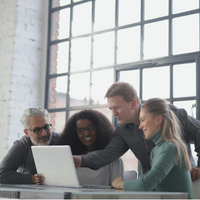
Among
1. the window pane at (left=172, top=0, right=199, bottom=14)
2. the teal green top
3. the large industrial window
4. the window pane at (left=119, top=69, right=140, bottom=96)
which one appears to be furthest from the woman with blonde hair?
the window pane at (left=172, top=0, right=199, bottom=14)

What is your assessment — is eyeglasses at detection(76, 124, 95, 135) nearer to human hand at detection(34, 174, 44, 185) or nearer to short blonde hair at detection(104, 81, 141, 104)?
short blonde hair at detection(104, 81, 141, 104)

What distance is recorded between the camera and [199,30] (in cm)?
321

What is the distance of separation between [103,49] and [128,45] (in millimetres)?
379

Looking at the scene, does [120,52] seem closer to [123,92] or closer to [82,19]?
[82,19]

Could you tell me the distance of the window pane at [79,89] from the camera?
4074 millimetres

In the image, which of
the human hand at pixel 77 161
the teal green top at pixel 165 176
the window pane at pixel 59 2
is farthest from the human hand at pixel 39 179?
the window pane at pixel 59 2

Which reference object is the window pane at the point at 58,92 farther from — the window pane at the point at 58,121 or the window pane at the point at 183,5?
the window pane at the point at 183,5

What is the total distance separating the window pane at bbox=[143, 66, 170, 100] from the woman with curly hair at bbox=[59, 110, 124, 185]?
106cm

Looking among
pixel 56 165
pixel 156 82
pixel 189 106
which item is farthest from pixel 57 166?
pixel 156 82

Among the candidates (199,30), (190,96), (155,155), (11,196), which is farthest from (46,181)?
(199,30)

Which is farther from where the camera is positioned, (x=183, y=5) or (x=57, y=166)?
(x=183, y=5)

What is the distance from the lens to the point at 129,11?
12.5ft

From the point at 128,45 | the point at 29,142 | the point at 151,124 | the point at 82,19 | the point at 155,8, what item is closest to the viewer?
the point at 151,124

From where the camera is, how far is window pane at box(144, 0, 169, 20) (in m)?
3.51
